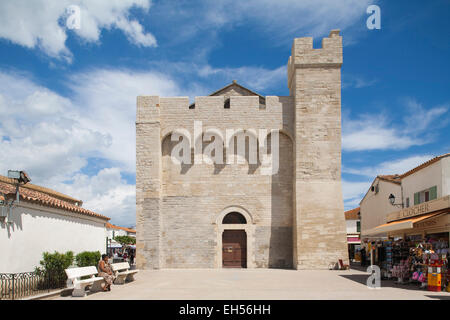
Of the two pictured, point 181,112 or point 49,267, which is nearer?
point 49,267

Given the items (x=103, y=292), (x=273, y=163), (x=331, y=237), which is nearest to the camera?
(x=103, y=292)

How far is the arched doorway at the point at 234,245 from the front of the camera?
19266 millimetres

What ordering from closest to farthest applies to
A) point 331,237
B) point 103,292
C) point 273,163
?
point 103,292 → point 331,237 → point 273,163

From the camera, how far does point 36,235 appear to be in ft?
38.0

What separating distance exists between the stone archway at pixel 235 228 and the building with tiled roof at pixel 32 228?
239 inches

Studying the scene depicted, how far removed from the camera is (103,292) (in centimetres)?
1091

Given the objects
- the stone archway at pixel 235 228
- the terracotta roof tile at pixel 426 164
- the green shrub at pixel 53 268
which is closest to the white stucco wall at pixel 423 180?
the terracotta roof tile at pixel 426 164

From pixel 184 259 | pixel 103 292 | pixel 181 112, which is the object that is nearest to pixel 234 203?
pixel 184 259

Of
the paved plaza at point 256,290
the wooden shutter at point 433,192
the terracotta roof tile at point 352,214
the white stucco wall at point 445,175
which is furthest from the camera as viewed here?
the terracotta roof tile at point 352,214

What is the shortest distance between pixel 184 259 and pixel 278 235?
14.6 ft

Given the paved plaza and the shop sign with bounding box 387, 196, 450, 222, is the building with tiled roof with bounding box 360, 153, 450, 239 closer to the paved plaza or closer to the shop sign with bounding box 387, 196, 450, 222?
the shop sign with bounding box 387, 196, 450, 222

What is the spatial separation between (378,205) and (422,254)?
48.1ft

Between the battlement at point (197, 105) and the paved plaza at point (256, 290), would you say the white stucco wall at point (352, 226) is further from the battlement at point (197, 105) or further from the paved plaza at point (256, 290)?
the paved plaza at point (256, 290)

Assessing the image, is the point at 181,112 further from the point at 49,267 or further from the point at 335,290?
the point at 335,290
